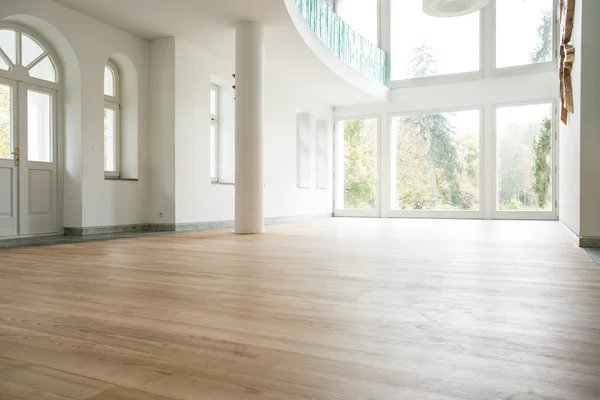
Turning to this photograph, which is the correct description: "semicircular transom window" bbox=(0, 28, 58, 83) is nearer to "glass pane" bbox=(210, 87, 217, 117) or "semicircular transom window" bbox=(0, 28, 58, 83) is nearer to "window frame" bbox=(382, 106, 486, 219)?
"glass pane" bbox=(210, 87, 217, 117)

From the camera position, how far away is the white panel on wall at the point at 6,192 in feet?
22.0

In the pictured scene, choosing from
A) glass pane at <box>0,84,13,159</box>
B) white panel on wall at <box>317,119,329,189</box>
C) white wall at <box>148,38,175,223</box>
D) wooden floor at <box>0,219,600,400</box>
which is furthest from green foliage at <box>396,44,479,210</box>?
glass pane at <box>0,84,13,159</box>

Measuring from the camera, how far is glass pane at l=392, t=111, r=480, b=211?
13.2 m

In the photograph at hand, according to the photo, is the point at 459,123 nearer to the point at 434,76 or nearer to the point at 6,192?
the point at 434,76

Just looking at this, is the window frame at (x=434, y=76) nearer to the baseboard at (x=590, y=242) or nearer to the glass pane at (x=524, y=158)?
the glass pane at (x=524, y=158)

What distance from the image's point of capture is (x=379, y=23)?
14297 mm

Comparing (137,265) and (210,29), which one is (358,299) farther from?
(210,29)

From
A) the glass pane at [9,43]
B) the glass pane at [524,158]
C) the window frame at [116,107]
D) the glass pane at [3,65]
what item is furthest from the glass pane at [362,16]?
the glass pane at [3,65]

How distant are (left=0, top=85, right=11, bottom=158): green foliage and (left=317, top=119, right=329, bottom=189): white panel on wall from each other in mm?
8625

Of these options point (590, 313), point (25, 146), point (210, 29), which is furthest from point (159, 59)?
point (590, 313)

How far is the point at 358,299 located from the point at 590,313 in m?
1.10

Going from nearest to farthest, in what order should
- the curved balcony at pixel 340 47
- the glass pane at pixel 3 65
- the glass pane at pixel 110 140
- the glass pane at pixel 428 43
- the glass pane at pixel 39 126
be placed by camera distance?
the glass pane at pixel 3 65
the glass pane at pixel 39 126
the glass pane at pixel 110 140
the curved balcony at pixel 340 47
the glass pane at pixel 428 43

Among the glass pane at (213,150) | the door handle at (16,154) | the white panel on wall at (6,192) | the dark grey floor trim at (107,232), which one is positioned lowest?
the dark grey floor trim at (107,232)

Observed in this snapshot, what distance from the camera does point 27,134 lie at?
7008 mm
